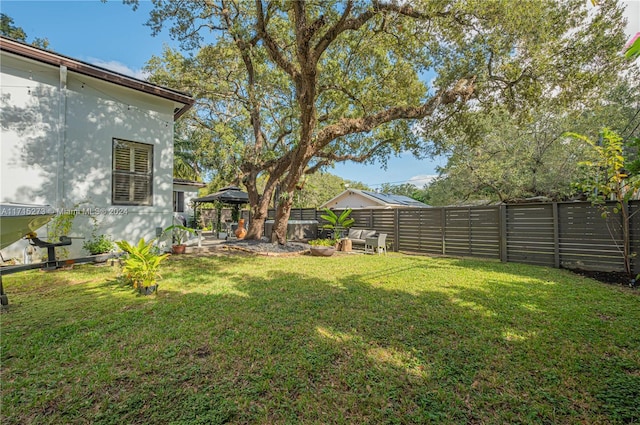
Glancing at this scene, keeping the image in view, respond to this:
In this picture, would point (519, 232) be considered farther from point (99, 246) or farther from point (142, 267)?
point (99, 246)

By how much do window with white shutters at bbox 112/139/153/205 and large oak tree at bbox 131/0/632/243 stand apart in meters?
3.95

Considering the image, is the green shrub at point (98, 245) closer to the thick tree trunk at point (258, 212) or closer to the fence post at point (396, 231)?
the thick tree trunk at point (258, 212)

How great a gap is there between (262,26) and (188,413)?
8228 mm

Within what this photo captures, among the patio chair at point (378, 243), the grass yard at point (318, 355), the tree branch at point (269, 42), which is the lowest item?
the grass yard at point (318, 355)

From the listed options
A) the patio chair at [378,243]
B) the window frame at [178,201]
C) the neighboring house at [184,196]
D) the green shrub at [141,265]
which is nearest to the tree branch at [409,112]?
the patio chair at [378,243]

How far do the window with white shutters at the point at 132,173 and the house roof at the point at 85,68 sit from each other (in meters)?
1.61

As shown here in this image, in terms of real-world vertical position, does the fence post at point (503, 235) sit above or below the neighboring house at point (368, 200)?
below

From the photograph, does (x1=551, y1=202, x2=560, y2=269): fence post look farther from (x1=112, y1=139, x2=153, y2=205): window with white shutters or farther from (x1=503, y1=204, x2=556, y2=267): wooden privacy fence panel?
(x1=112, y1=139, x2=153, y2=205): window with white shutters

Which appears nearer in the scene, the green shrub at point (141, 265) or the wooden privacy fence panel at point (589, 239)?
the green shrub at point (141, 265)

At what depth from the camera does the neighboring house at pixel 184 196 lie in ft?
56.8

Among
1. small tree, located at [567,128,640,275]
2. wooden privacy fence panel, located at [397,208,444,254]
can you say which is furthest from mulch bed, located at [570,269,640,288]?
wooden privacy fence panel, located at [397,208,444,254]

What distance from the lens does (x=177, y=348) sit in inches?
115

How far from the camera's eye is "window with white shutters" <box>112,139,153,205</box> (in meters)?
7.75

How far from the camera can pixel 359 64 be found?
1053 centimetres
